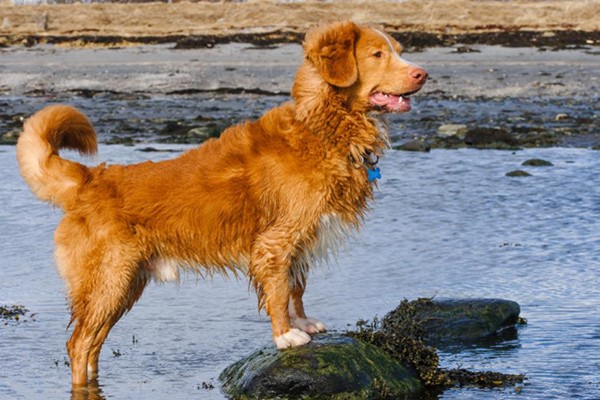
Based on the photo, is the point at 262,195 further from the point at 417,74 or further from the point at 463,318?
the point at 463,318

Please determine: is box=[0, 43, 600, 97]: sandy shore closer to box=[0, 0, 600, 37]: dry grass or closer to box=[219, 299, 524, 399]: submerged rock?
box=[0, 0, 600, 37]: dry grass

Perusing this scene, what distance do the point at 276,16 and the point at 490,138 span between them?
32.2 m

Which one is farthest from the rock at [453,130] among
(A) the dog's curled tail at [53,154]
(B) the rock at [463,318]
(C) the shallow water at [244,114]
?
(A) the dog's curled tail at [53,154]

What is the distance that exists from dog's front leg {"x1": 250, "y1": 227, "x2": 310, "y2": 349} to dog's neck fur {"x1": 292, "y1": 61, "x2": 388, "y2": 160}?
640mm

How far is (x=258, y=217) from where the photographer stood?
692 centimetres

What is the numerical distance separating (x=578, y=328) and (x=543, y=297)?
919mm

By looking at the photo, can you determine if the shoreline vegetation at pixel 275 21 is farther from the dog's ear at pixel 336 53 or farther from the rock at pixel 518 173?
the dog's ear at pixel 336 53

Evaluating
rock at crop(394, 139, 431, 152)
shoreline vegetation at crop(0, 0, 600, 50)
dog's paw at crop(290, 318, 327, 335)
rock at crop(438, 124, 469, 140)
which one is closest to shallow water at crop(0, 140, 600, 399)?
dog's paw at crop(290, 318, 327, 335)

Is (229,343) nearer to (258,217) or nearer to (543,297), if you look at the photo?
(258,217)

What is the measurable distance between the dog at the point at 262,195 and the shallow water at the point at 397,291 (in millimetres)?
716

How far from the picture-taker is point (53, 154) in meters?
7.18

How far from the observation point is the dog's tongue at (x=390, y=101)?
682 cm

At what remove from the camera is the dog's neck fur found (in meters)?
6.85

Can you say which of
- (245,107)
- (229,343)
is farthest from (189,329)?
(245,107)
